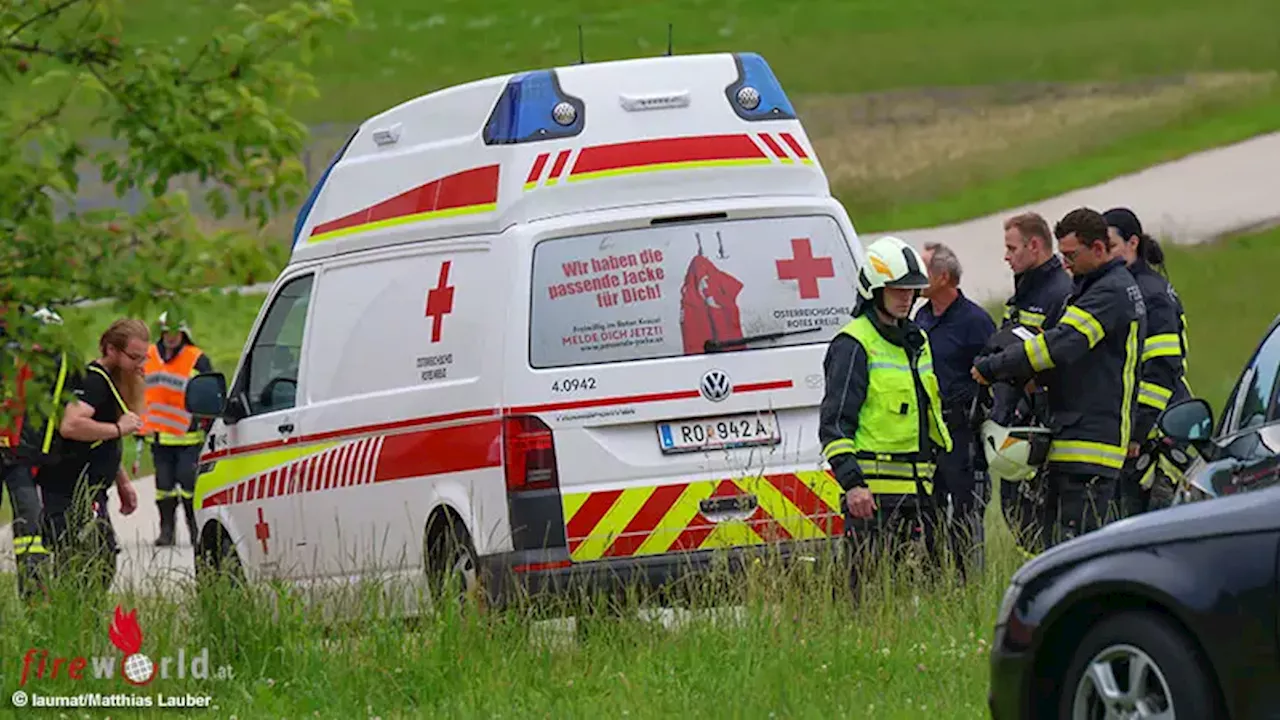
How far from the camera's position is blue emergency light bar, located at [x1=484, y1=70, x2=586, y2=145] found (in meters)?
10.2

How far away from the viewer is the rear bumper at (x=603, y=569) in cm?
957

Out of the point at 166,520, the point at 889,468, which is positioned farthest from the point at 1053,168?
the point at 889,468

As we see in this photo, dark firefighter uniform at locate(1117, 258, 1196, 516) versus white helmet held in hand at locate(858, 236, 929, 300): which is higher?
white helmet held in hand at locate(858, 236, 929, 300)

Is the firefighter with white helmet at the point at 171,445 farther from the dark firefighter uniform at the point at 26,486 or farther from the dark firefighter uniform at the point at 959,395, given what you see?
the dark firefighter uniform at the point at 959,395

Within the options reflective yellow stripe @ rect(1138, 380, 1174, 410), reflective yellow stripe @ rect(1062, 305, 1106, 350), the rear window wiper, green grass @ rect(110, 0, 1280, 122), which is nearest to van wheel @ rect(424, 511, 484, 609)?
the rear window wiper

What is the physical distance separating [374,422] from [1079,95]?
3295 centimetres

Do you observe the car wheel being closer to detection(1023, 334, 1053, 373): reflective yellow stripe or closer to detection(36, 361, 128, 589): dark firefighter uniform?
detection(1023, 334, 1053, 373): reflective yellow stripe

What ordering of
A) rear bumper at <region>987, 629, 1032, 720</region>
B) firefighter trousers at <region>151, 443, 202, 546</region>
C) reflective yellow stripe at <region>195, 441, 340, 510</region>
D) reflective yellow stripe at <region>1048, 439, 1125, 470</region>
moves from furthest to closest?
firefighter trousers at <region>151, 443, 202, 546</region> → reflective yellow stripe at <region>195, 441, 340, 510</region> → reflective yellow stripe at <region>1048, 439, 1125, 470</region> → rear bumper at <region>987, 629, 1032, 720</region>

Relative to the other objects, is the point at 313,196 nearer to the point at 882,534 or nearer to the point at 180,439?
the point at 882,534

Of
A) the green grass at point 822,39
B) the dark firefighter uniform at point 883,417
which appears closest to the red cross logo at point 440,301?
the dark firefighter uniform at point 883,417

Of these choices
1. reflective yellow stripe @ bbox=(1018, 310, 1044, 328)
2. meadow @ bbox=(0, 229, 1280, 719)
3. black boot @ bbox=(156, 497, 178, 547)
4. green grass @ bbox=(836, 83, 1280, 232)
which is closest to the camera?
meadow @ bbox=(0, 229, 1280, 719)

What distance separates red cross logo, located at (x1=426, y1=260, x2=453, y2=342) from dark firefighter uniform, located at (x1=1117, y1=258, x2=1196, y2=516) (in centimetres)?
303

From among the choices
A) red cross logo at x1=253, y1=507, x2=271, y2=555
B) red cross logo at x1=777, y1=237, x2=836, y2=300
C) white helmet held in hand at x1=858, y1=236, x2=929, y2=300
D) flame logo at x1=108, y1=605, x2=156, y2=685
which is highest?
red cross logo at x1=777, y1=237, x2=836, y2=300

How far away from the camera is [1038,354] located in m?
10.0
